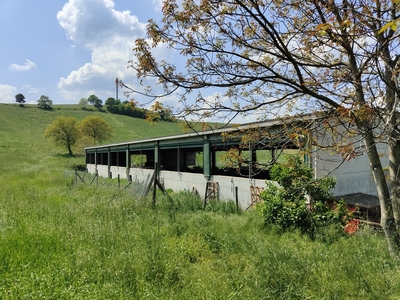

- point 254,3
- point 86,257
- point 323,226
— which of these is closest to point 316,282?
point 323,226

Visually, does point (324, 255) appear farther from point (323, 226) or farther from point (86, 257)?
point (86, 257)

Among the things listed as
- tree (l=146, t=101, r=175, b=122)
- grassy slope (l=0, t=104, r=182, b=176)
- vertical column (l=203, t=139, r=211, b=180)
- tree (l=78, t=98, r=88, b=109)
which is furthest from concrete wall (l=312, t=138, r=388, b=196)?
tree (l=78, t=98, r=88, b=109)

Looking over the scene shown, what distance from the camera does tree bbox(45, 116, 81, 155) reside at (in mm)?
50531

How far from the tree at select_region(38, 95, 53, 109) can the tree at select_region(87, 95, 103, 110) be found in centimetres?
1462

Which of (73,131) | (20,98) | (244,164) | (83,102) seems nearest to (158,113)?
(244,164)

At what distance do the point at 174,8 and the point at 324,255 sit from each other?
480 centimetres

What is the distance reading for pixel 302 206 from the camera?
7062mm

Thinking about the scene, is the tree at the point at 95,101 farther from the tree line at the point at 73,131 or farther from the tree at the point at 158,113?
the tree at the point at 158,113

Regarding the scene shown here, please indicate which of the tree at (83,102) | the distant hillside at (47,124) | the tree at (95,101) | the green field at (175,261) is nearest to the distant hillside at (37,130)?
the distant hillside at (47,124)

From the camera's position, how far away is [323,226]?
267 inches

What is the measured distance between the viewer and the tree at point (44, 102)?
92.4 m

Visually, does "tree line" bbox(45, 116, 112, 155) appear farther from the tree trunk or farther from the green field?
the tree trunk

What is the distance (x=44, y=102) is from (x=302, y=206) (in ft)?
344

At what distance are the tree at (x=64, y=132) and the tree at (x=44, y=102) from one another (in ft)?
158
